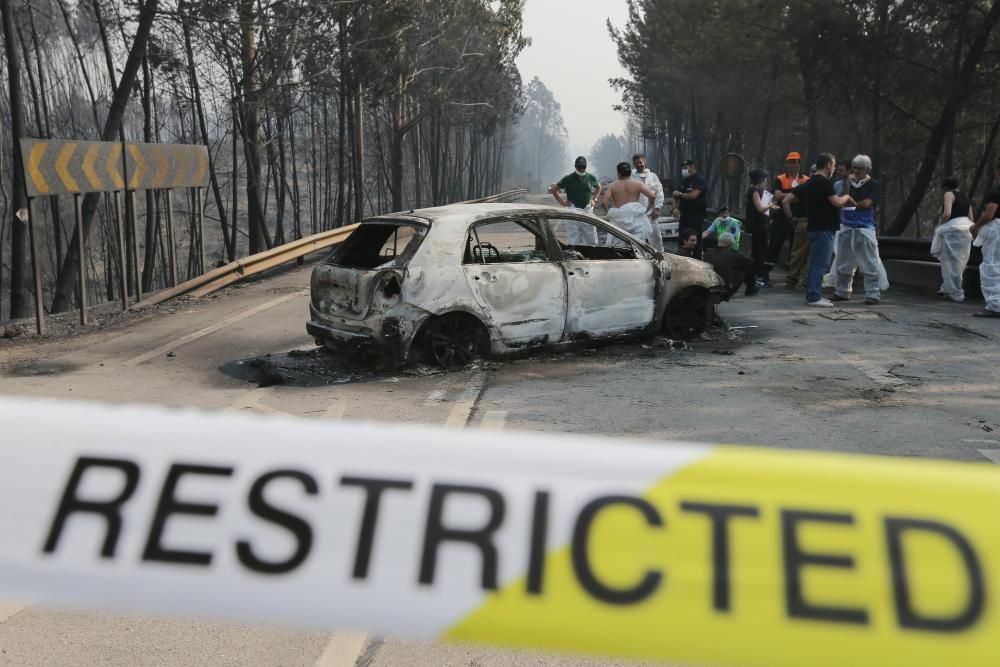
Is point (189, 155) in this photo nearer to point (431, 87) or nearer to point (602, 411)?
point (602, 411)

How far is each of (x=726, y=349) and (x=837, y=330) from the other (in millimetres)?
1863

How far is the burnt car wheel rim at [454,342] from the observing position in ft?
28.6

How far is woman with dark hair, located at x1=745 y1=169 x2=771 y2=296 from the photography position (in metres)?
14.3

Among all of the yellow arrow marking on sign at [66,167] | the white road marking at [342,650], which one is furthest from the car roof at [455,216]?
the white road marking at [342,650]

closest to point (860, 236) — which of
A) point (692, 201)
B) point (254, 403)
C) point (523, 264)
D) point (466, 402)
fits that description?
point (692, 201)

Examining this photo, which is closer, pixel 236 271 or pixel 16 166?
pixel 236 271

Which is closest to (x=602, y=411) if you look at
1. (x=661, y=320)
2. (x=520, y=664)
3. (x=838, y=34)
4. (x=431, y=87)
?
(x=661, y=320)

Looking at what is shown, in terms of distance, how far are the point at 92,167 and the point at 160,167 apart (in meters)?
1.65

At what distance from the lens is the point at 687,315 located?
10.5m

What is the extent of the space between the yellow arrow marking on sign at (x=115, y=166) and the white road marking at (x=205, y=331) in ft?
7.97

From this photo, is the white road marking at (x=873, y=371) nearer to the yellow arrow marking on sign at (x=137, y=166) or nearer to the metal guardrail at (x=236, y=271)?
the metal guardrail at (x=236, y=271)

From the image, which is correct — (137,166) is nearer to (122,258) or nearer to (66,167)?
(66,167)

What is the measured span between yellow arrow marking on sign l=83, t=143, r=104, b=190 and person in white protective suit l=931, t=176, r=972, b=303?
11224 mm

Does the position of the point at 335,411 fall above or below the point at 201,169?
below
